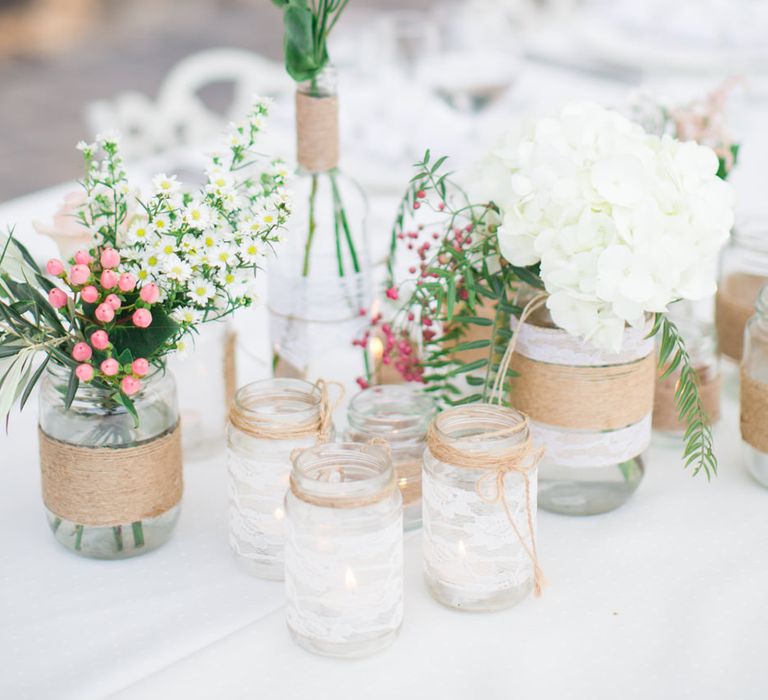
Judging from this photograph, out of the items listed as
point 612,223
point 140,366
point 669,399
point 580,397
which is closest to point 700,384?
point 669,399

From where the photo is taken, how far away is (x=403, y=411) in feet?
3.60

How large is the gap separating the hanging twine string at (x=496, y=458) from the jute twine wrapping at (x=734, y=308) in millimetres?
491

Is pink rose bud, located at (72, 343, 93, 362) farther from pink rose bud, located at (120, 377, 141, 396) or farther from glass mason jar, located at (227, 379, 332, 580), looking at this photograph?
glass mason jar, located at (227, 379, 332, 580)

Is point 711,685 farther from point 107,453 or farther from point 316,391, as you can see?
point 107,453

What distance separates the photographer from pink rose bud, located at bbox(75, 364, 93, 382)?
0.91 meters

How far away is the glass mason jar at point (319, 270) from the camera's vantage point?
1230mm

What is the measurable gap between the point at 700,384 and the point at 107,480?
66 cm

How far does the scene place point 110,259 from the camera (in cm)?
Result: 92

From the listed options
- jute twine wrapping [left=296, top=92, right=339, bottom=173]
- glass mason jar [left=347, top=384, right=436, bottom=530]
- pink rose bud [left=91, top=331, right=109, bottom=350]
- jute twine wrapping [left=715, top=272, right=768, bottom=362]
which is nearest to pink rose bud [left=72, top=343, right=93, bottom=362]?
pink rose bud [left=91, top=331, right=109, bottom=350]

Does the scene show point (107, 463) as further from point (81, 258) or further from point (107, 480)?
point (81, 258)

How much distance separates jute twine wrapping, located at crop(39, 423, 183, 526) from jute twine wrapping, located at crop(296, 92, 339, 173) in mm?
349

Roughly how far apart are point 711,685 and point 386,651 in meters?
0.26

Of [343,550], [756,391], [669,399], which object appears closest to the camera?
[343,550]

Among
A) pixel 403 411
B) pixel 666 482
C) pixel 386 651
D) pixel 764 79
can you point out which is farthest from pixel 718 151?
pixel 764 79
